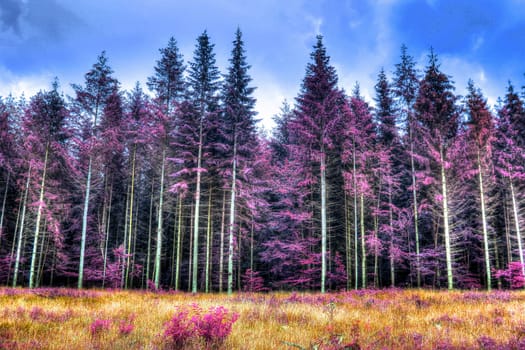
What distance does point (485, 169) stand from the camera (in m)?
19.1

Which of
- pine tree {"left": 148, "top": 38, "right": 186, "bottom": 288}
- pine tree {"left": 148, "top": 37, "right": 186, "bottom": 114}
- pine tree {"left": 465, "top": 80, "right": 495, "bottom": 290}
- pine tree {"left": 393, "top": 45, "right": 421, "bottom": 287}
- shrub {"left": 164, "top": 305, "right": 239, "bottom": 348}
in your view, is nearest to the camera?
shrub {"left": 164, "top": 305, "right": 239, "bottom": 348}

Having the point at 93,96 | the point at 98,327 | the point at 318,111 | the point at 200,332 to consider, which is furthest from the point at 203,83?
the point at 200,332

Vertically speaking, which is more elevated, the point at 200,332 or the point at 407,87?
the point at 407,87

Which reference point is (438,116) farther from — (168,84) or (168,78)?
(168,78)

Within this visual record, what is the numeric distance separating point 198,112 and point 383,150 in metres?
12.9

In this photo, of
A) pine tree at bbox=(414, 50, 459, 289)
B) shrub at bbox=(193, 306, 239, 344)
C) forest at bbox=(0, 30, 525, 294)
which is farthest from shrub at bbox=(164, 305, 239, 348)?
pine tree at bbox=(414, 50, 459, 289)

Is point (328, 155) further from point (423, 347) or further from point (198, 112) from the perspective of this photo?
point (423, 347)

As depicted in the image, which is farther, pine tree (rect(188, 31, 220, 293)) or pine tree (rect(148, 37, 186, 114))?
pine tree (rect(148, 37, 186, 114))

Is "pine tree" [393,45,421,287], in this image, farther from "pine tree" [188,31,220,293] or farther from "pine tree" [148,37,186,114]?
"pine tree" [148,37,186,114]

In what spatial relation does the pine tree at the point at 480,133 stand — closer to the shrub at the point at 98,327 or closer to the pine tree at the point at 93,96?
the shrub at the point at 98,327

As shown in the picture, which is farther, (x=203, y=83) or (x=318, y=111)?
(x=203, y=83)

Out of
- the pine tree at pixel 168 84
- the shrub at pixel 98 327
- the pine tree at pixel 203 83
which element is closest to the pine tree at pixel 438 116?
the pine tree at pixel 203 83

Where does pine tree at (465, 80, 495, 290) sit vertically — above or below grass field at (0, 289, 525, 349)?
above

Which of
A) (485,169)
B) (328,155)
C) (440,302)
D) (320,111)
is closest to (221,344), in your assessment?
(440,302)
